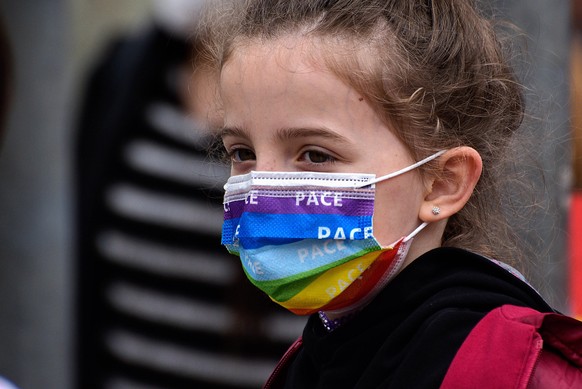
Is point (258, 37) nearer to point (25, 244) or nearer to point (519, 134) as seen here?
point (519, 134)

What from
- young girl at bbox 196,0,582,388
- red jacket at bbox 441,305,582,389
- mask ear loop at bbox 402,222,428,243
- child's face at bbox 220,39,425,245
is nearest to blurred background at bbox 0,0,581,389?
young girl at bbox 196,0,582,388

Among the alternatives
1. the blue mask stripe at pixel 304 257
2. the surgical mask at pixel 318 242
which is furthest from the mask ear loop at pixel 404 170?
the blue mask stripe at pixel 304 257

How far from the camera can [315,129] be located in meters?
2.46

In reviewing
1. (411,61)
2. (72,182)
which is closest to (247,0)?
(411,61)

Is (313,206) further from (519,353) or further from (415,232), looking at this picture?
(519,353)

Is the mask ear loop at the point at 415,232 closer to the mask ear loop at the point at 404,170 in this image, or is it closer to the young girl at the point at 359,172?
the young girl at the point at 359,172

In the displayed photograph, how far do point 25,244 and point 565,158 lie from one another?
2840mm

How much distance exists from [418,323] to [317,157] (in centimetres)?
40

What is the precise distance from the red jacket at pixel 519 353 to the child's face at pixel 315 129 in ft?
1.17

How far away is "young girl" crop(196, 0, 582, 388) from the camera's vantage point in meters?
2.46

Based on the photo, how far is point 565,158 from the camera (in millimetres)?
3076

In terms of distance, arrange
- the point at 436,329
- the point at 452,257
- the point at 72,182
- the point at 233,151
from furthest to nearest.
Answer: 1. the point at 72,182
2. the point at 233,151
3. the point at 452,257
4. the point at 436,329

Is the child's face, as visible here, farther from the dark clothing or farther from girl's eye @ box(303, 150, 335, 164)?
the dark clothing

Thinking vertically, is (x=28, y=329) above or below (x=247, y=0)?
below
